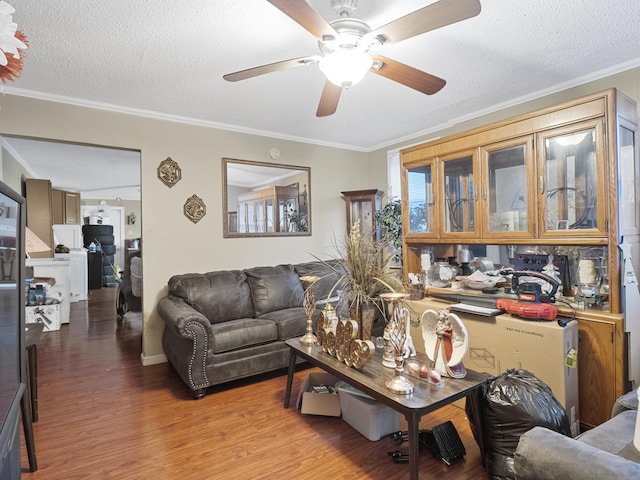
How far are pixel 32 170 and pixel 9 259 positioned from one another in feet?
20.6

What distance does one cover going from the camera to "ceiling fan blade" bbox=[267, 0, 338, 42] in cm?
138

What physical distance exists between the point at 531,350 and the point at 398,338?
0.96m

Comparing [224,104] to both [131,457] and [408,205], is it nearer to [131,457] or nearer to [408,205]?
[408,205]

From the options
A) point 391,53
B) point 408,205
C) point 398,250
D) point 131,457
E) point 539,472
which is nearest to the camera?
point 539,472

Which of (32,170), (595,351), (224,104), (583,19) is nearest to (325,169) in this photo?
(224,104)

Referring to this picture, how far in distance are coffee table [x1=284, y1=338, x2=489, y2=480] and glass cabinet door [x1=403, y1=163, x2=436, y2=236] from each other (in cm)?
135

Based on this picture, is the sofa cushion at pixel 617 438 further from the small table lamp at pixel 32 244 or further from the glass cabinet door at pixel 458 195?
A: the small table lamp at pixel 32 244

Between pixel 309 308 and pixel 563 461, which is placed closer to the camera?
pixel 563 461

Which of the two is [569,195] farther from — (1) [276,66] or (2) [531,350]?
(1) [276,66]

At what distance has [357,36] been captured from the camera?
1773 mm

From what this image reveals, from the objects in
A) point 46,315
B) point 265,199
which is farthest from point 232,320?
point 46,315

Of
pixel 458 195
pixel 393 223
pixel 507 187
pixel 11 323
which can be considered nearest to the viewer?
pixel 11 323

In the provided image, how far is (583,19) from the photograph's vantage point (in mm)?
2029

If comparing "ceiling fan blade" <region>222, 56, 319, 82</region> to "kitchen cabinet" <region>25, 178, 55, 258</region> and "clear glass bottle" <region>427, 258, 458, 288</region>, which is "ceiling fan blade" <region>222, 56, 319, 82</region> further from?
"kitchen cabinet" <region>25, 178, 55, 258</region>
